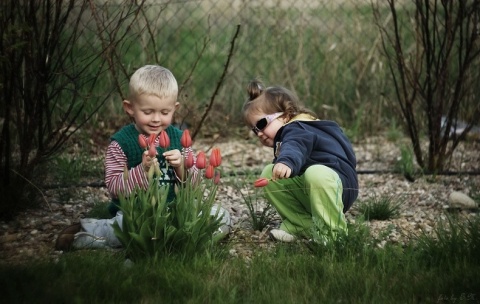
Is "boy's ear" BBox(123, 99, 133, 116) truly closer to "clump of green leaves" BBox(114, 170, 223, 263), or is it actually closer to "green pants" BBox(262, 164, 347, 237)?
"clump of green leaves" BBox(114, 170, 223, 263)

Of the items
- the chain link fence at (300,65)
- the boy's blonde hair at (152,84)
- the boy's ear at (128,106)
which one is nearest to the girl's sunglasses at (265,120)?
the boy's blonde hair at (152,84)

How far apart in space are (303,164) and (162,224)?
89cm

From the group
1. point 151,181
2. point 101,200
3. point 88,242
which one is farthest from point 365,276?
point 101,200

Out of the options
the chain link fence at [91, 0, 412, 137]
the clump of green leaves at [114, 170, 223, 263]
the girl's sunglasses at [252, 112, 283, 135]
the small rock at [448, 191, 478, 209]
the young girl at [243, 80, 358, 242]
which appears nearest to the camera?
the clump of green leaves at [114, 170, 223, 263]

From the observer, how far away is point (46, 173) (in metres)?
4.96

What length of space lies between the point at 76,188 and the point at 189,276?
7.14 ft

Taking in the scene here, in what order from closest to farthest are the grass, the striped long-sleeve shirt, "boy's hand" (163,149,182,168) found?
the grass, "boy's hand" (163,149,182,168), the striped long-sleeve shirt

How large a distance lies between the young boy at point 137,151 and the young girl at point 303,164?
0.38m

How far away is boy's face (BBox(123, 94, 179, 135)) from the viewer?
3822 mm

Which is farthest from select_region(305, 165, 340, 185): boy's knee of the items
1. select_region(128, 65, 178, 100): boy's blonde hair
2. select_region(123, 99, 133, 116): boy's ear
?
select_region(123, 99, 133, 116): boy's ear

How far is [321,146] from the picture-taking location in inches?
161

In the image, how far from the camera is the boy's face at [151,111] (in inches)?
150

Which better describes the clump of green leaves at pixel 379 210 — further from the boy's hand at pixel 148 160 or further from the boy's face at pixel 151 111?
the boy's hand at pixel 148 160

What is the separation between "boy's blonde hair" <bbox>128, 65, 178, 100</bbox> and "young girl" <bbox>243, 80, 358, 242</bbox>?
57 cm
